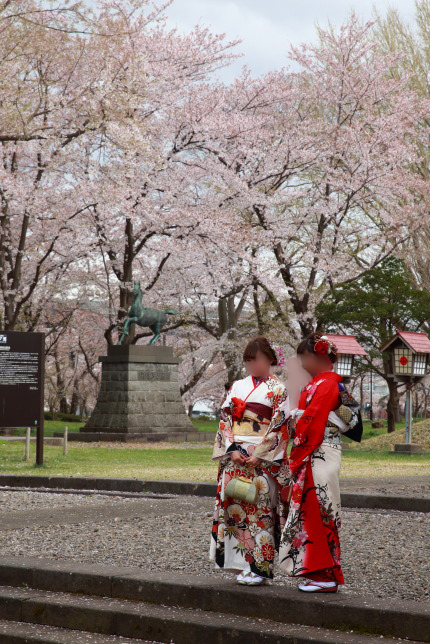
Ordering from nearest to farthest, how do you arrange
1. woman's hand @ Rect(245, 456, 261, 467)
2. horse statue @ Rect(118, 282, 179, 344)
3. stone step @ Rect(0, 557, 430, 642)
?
stone step @ Rect(0, 557, 430, 642)
woman's hand @ Rect(245, 456, 261, 467)
horse statue @ Rect(118, 282, 179, 344)

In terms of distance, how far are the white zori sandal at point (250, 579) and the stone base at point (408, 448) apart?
1416cm

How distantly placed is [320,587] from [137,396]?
752 inches

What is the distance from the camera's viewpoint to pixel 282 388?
542 cm

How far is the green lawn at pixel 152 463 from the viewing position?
13.1 metres

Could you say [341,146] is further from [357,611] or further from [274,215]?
[357,611]

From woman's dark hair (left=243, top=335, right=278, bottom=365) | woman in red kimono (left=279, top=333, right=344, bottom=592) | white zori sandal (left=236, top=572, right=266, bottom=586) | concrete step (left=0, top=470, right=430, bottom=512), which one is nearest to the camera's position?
woman in red kimono (left=279, top=333, right=344, bottom=592)

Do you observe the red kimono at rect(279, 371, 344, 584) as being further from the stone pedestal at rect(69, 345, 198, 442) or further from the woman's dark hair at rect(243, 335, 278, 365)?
the stone pedestal at rect(69, 345, 198, 442)

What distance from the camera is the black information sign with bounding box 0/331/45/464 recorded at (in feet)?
45.0

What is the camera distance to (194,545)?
21.4ft

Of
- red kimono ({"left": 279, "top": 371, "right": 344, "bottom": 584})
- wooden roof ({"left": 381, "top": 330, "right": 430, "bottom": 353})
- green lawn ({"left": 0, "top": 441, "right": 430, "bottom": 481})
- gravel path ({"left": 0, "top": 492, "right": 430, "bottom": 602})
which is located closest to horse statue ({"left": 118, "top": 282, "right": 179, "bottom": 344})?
green lawn ({"left": 0, "top": 441, "right": 430, "bottom": 481})

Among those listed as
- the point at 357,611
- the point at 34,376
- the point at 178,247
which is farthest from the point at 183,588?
the point at 178,247

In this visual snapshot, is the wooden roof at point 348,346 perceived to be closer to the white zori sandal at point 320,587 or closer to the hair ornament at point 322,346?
the hair ornament at point 322,346

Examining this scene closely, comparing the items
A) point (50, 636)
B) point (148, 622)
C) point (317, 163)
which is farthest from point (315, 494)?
point (317, 163)

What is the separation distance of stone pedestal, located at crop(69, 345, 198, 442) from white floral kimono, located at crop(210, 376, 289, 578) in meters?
17.8
